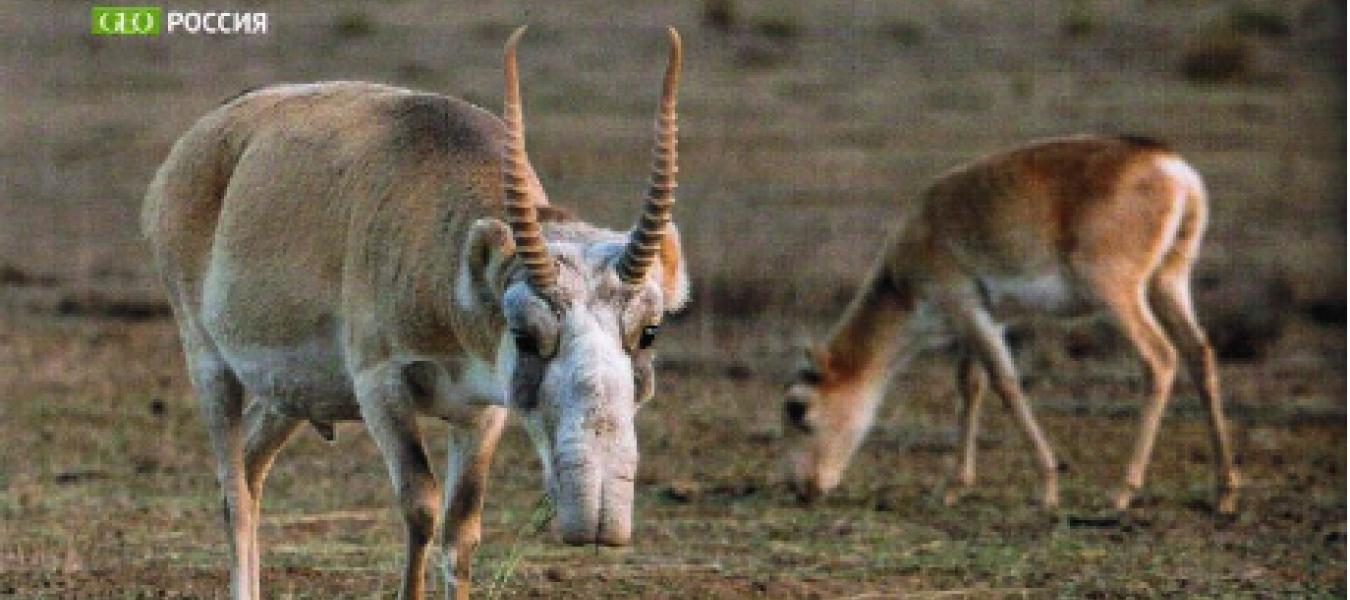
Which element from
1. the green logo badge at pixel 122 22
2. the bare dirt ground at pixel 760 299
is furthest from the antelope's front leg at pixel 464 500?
the green logo badge at pixel 122 22

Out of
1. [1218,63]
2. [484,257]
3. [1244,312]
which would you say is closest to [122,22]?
[484,257]

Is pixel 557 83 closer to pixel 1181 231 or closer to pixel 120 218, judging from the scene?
pixel 120 218

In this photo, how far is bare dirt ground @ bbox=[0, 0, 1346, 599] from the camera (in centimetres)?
1104

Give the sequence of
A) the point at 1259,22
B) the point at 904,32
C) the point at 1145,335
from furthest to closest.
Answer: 1. the point at 1259,22
2. the point at 904,32
3. the point at 1145,335

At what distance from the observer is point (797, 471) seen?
529 inches

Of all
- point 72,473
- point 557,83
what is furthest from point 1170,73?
point 72,473

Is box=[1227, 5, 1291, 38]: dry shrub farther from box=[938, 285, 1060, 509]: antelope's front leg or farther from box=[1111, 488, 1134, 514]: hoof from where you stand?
box=[1111, 488, 1134, 514]: hoof

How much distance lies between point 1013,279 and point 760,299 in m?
5.40

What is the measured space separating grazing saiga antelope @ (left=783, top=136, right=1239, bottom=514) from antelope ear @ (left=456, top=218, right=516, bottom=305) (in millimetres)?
6454

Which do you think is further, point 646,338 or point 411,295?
point 411,295

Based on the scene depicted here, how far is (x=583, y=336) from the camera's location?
6.67m

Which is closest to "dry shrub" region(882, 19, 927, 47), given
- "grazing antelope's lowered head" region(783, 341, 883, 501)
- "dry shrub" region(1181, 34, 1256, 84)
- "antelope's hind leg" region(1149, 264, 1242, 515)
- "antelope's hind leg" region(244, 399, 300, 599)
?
"dry shrub" region(1181, 34, 1256, 84)

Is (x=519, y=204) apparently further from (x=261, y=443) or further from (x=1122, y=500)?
(x=1122, y=500)

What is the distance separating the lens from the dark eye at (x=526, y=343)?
6.78m
